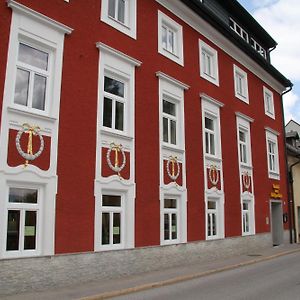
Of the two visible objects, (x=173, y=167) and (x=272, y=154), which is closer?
A: (x=173, y=167)

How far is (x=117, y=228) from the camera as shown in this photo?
12.7 meters

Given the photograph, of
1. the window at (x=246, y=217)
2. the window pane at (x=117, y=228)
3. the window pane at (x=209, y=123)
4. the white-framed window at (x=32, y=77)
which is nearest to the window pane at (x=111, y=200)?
the window pane at (x=117, y=228)

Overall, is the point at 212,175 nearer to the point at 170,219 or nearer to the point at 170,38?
the point at 170,219

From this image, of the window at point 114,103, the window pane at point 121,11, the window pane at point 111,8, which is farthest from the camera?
the window pane at point 121,11

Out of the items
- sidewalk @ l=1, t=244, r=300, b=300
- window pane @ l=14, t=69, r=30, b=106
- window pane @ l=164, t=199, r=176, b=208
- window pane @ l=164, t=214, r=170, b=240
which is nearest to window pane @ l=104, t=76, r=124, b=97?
window pane @ l=14, t=69, r=30, b=106

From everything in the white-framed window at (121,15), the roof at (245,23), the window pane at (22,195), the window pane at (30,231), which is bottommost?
the window pane at (30,231)

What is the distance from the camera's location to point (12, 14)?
34.1 feet

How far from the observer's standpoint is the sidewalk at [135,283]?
9547mm

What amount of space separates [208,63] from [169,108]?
14.2 ft

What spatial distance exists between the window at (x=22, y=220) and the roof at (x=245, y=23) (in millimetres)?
10230

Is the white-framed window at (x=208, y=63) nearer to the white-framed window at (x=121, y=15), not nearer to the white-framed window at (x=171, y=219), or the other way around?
the white-framed window at (x=121, y=15)

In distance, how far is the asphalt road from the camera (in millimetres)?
9555

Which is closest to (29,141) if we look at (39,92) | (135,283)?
(39,92)

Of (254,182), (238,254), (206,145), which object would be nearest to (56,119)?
(206,145)
